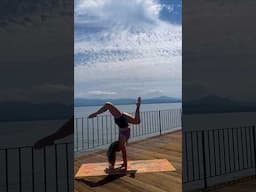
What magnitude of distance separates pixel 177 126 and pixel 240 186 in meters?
6.37

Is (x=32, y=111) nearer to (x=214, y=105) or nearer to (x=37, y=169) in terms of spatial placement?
(x=37, y=169)

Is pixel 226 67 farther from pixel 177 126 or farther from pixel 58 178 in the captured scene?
pixel 177 126

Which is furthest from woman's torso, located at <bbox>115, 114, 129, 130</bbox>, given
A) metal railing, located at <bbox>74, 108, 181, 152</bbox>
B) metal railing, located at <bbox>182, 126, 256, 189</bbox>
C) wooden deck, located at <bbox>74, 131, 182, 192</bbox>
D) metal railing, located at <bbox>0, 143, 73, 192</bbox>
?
metal railing, located at <bbox>0, 143, 73, 192</bbox>

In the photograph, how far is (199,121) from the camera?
4852 mm

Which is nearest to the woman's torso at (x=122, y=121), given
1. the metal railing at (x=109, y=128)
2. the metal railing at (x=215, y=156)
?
the metal railing at (x=109, y=128)

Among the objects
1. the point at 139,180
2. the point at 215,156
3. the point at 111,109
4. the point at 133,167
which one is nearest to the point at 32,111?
the point at 111,109

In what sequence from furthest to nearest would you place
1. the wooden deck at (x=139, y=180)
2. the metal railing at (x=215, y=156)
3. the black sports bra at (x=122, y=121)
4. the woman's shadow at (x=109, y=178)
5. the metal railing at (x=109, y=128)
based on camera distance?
the metal railing at (x=109, y=128) → the black sports bra at (x=122, y=121) → the woman's shadow at (x=109, y=178) → the metal railing at (x=215, y=156) → the wooden deck at (x=139, y=180)

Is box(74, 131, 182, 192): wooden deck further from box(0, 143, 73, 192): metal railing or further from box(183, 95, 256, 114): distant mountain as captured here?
box(183, 95, 256, 114): distant mountain

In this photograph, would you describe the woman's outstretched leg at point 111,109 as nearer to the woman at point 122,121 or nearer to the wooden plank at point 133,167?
the woman at point 122,121

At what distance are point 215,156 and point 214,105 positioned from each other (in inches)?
28.0

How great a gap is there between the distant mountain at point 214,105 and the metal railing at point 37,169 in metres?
1.70

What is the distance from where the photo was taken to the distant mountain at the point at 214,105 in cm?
476

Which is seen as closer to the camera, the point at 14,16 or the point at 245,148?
the point at 14,16

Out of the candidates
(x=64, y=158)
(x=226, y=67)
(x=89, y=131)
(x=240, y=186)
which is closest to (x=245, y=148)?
(x=240, y=186)
